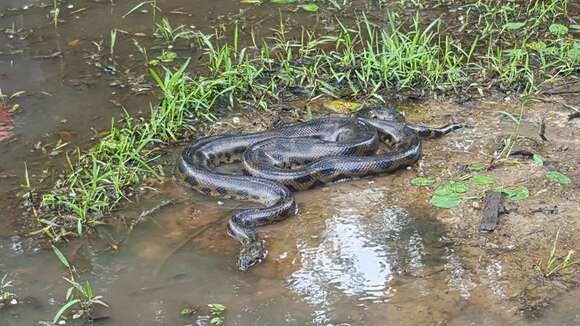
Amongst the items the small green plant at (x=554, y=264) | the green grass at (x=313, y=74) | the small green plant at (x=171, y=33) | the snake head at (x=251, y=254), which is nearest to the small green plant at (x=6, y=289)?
the green grass at (x=313, y=74)

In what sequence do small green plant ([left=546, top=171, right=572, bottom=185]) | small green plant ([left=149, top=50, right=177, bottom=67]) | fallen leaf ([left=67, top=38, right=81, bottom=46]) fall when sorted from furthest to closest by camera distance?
fallen leaf ([left=67, top=38, right=81, bottom=46])
small green plant ([left=149, top=50, right=177, bottom=67])
small green plant ([left=546, top=171, right=572, bottom=185])

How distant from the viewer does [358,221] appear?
6555 millimetres

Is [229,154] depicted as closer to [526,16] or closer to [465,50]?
[465,50]

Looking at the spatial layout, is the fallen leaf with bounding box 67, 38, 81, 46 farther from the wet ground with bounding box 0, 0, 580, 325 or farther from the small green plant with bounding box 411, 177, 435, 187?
the small green plant with bounding box 411, 177, 435, 187

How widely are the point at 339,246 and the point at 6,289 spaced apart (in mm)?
2406

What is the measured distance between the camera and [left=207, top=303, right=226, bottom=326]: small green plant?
5.45m

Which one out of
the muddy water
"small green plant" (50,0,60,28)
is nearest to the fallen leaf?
"small green plant" (50,0,60,28)

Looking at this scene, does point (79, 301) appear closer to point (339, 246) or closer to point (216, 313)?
point (216, 313)

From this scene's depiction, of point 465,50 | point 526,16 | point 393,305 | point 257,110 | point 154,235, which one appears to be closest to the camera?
point 393,305

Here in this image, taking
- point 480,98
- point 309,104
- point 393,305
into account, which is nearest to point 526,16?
point 480,98

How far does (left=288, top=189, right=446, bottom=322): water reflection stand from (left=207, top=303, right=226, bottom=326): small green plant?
1.73ft

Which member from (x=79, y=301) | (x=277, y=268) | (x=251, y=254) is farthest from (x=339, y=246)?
(x=79, y=301)

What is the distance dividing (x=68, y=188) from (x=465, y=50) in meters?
4.82

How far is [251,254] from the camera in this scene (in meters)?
6.07
